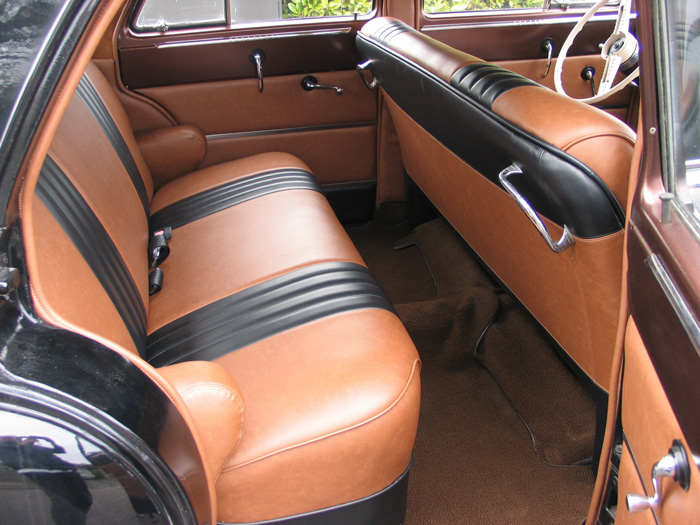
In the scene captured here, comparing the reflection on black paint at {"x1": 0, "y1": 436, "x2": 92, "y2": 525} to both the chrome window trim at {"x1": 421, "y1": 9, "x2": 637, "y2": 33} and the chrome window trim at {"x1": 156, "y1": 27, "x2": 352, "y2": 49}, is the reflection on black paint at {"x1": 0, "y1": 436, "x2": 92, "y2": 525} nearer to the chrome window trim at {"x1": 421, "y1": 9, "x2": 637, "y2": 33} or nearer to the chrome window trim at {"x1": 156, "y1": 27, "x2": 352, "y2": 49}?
the chrome window trim at {"x1": 156, "y1": 27, "x2": 352, "y2": 49}

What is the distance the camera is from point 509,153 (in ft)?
3.54

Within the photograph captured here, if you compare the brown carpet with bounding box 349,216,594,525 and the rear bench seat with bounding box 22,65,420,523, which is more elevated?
the rear bench seat with bounding box 22,65,420,523

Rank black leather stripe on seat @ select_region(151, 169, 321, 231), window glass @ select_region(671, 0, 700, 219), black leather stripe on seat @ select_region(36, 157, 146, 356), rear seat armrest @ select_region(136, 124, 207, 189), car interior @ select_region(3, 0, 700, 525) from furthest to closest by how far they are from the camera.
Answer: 1. rear seat armrest @ select_region(136, 124, 207, 189)
2. black leather stripe on seat @ select_region(151, 169, 321, 231)
3. black leather stripe on seat @ select_region(36, 157, 146, 356)
4. car interior @ select_region(3, 0, 700, 525)
5. window glass @ select_region(671, 0, 700, 219)

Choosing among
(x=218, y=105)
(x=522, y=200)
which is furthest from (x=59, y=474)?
(x=218, y=105)

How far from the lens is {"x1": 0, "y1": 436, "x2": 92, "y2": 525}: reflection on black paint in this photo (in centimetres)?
65

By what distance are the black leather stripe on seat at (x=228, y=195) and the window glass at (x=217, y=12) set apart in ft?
1.99

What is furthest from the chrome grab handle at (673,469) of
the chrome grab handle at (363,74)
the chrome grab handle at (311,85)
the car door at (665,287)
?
the chrome grab handle at (311,85)

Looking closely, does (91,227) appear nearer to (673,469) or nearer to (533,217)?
(533,217)

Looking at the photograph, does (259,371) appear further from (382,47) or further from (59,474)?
(382,47)

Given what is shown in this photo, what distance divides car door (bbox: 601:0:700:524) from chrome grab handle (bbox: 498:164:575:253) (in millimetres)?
222

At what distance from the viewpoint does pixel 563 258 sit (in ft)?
3.57

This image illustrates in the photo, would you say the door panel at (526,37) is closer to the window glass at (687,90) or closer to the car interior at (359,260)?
the car interior at (359,260)

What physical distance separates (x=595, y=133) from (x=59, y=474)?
0.85m

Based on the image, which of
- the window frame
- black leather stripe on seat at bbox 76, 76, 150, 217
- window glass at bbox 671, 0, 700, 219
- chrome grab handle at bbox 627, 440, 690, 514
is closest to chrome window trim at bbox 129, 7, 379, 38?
the window frame
